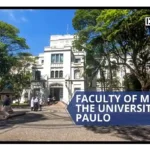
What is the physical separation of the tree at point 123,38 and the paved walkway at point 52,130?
123cm

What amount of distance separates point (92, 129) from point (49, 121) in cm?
85

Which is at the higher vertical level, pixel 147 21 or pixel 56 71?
pixel 147 21

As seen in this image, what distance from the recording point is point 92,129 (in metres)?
5.39

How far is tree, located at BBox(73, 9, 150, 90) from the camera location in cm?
598

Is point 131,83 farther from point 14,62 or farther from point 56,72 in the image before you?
point 14,62

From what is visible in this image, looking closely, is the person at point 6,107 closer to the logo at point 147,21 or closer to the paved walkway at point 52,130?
the paved walkway at point 52,130

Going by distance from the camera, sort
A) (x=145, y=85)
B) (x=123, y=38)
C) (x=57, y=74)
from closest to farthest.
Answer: (x=57, y=74)
(x=145, y=85)
(x=123, y=38)

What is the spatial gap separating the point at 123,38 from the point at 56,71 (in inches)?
76.0

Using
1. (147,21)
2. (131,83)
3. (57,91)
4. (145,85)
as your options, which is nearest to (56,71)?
(57,91)

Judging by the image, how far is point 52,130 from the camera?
5.38m

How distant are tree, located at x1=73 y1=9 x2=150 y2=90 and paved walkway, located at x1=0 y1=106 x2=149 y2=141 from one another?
1232 millimetres

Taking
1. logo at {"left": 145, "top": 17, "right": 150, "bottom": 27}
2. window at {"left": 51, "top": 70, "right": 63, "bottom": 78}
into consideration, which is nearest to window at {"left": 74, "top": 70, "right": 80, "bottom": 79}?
window at {"left": 51, "top": 70, "right": 63, "bottom": 78}

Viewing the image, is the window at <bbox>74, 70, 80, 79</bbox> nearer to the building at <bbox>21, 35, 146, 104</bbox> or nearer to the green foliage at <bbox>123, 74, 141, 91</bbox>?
the building at <bbox>21, 35, 146, 104</bbox>
